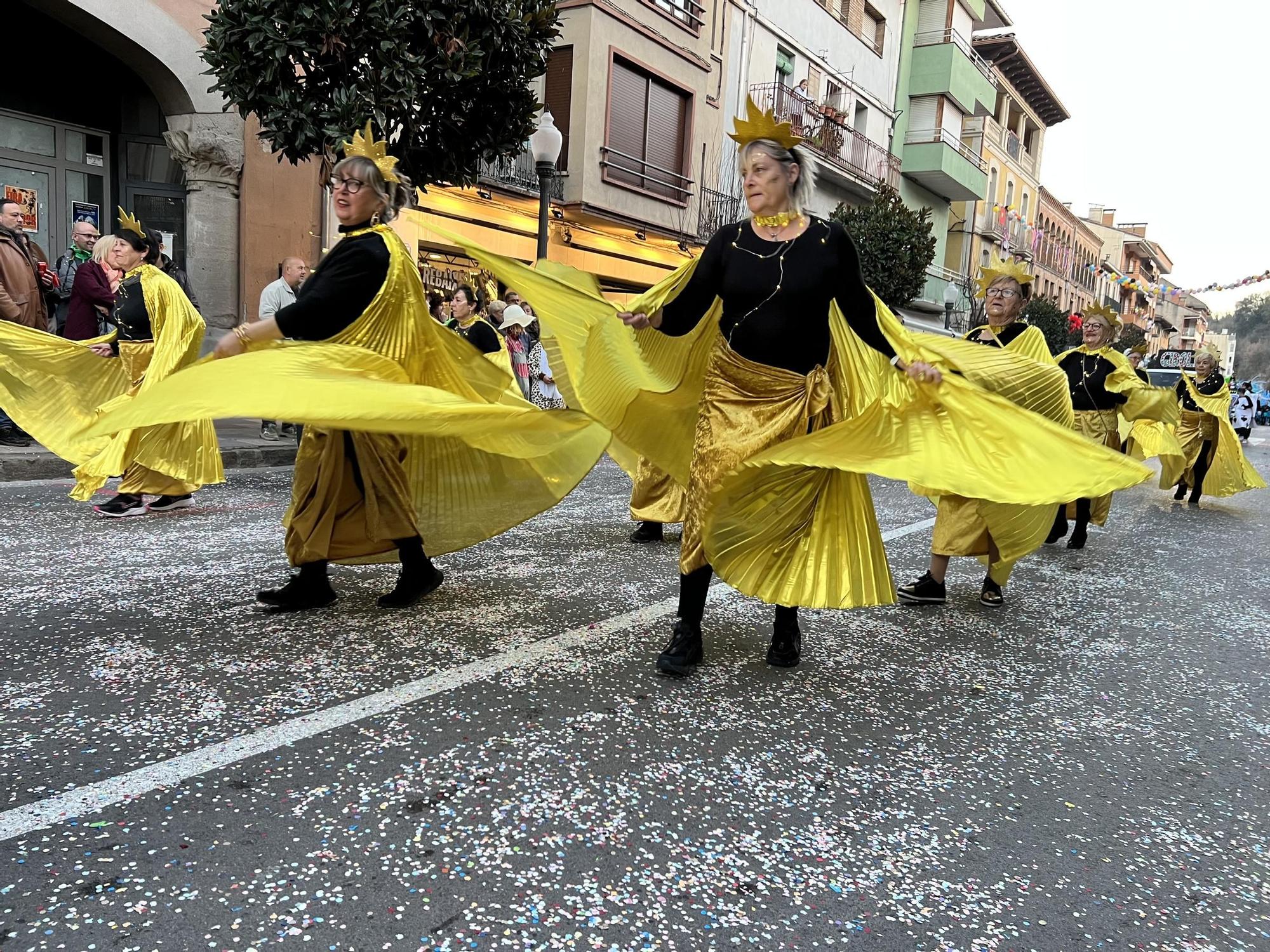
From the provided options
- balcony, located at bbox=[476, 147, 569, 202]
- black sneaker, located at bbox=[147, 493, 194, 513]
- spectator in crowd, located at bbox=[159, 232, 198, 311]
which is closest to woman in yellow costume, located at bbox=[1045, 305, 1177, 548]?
black sneaker, located at bbox=[147, 493, 194, 513]

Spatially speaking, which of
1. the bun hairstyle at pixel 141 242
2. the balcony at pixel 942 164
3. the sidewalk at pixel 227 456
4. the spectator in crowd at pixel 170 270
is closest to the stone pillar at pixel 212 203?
the sidewalk at pixel 227 456

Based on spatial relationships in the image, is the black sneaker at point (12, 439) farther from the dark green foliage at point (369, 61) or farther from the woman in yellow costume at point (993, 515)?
the woman in yellow costume at point (993, 515)

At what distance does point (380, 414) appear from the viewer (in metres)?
2.99

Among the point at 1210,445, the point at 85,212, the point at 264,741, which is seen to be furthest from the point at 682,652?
the point at 85,212

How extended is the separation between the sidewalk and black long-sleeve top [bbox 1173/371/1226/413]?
9.96m

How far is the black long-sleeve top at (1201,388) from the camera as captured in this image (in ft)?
34.8

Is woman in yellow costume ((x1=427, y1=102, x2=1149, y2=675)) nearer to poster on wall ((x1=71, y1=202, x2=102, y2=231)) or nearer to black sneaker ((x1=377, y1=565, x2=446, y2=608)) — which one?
black sneaker ((x1=377, y1=565, x2=446, y2=608))

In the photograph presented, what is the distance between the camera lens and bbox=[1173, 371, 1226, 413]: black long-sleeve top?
10602 millimetres

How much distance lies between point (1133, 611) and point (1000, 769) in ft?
9.13

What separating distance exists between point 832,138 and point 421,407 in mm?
24352

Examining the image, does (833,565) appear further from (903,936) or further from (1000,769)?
(903,936)

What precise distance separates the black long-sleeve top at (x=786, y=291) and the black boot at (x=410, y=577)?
5.32ft

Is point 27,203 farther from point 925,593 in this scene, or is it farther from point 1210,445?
point 1210,445

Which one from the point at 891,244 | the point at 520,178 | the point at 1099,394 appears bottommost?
the point at 1099,394
